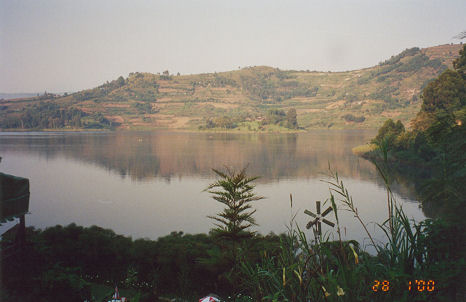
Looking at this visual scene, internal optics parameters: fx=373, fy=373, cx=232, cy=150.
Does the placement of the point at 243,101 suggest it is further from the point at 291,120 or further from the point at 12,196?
the point at 12,196

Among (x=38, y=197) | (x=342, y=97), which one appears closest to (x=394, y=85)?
(x=342, y=97)

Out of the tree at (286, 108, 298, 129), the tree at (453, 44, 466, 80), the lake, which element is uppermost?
the tree at (453, 44, 466, 80)

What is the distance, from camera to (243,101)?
142 m

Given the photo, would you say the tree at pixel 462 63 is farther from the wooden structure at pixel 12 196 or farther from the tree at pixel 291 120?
the tree at pixel 291 120

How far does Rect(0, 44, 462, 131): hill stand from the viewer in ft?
320

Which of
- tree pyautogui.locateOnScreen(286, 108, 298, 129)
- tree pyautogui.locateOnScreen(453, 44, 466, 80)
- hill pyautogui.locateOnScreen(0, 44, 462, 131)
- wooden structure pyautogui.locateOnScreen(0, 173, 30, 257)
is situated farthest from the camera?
hill pyautogui.locateOnScreen(0, 44, 462, 131)

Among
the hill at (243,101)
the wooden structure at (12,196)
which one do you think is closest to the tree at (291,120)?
the hill at (243,101)

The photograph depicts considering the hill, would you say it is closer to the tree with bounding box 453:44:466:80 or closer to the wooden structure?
the tree with bounding box 453:44:466:80

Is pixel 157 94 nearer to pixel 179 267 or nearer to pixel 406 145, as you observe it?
pixel 406 145

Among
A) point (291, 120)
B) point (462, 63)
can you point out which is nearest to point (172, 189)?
point (462, 63)

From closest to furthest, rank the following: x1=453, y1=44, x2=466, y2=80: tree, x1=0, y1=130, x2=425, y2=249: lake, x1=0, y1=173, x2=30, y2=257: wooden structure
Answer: x1=0, y1=173, x2=30, y2=257: wooden structure → x1=0, y1=130, x2=425, y2=249: lake → x1=453, y1=44, x2=466, y2=80: tree

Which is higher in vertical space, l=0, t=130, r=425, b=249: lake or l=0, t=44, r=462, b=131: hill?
l=0, t=44, r=462, b=131: hill

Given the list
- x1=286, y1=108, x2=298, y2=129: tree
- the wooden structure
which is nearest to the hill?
x1=286, y1=108, x2=298, y2=129: tree

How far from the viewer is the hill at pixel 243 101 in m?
97.6
